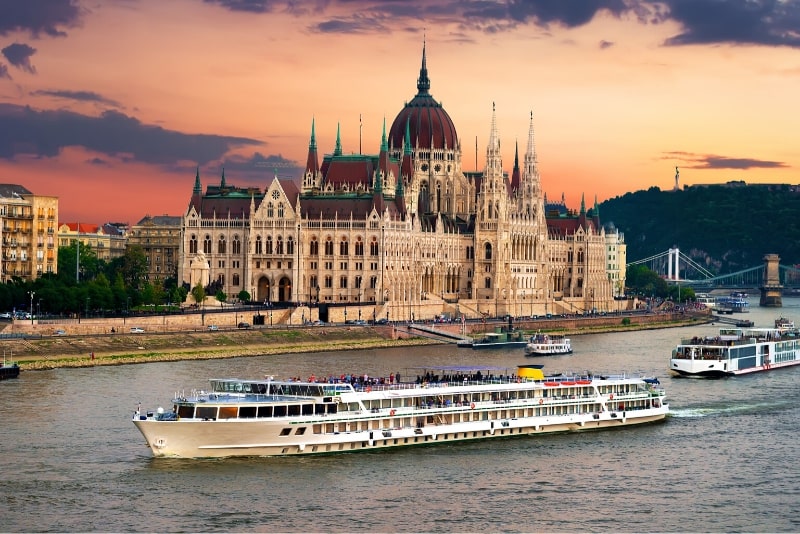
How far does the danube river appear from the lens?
204 ft

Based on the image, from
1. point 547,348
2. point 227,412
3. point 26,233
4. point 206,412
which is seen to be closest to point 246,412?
point 227,412

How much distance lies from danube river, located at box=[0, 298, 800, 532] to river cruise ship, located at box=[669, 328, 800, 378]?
23958mm

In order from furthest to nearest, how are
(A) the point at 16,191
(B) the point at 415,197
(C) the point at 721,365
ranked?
(B) the point at 415,197 < (A) the point at 16,191 < (C) the point at 721,365

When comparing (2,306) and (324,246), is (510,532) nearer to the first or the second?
(2,306)

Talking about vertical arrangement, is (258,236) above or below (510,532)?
above

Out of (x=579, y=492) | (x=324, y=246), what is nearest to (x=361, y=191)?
(x=324, y=246)

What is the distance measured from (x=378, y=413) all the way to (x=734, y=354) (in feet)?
166

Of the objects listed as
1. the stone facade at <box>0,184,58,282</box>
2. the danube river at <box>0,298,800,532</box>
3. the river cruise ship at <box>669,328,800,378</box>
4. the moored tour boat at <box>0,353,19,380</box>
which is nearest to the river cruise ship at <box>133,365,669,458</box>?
the danube river at <box>0,298,800,532</box>

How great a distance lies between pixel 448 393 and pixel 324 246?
317ft

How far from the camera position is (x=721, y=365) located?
11844 centimetres

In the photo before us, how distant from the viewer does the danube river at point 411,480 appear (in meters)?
62.2

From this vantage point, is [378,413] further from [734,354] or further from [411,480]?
[734,354]

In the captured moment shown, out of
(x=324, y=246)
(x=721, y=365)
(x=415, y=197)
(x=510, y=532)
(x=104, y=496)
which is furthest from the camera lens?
(x=415, y=197)

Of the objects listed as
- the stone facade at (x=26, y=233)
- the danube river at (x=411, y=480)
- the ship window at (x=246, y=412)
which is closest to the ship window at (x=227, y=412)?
the ship window at (x=246, y=412)
